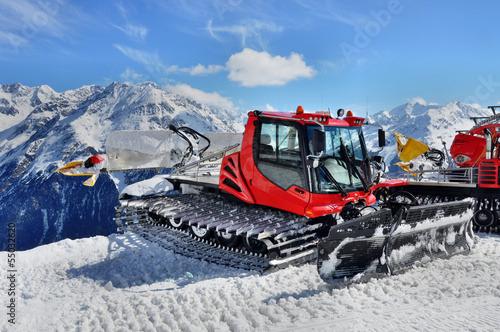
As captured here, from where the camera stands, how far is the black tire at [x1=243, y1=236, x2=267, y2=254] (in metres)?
6.46

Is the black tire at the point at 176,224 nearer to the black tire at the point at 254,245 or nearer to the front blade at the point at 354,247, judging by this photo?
the black tire at the point at 254,245

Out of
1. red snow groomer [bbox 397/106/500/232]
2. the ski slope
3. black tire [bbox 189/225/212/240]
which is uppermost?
red snow groomer [bbox 397/106/500/232]

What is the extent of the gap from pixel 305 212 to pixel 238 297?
2.13 meters

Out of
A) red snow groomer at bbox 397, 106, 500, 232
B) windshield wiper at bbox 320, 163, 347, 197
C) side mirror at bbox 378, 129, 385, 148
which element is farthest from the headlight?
windshield wiper at bbox 320, 163, 347, 197

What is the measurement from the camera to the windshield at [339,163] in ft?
20.9

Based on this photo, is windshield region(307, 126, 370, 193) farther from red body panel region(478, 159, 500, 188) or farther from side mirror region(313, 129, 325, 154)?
red body panel region(478, 159, 500, 188)

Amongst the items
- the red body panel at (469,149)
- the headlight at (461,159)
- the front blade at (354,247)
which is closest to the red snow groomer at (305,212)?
the front blade at (354,247)

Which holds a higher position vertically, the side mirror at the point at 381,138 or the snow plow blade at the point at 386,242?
the side mirror at the point at 381,138

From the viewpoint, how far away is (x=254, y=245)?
6629mm

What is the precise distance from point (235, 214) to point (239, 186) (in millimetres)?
593

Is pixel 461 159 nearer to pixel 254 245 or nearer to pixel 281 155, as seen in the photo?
pixel 281 155

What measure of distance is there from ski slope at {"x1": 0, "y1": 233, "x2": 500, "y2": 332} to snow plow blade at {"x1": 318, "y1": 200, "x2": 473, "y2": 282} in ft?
0.63

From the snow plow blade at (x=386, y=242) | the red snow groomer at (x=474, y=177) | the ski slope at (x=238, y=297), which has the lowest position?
the ski slope at (x=238, y=297)

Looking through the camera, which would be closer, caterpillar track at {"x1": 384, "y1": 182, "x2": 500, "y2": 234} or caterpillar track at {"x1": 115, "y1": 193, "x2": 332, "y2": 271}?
caterpillar track at {"x1": 115, "y1": 193, "x2": 332, "y2": 271}
